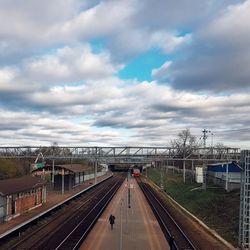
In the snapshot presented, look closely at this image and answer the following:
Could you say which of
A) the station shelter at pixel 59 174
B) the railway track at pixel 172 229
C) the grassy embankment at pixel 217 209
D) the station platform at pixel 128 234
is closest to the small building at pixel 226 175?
the grassy embankment at pixel 217 209

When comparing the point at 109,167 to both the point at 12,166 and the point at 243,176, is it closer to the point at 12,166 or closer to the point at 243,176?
the point at 12,166

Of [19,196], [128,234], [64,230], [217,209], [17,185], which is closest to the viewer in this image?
[128,234]

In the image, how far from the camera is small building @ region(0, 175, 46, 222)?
3134 cm

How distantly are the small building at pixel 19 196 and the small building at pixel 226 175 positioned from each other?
18961 millimetres

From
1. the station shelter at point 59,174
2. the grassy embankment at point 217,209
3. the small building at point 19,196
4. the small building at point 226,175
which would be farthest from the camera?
the station shelter at point 59,174

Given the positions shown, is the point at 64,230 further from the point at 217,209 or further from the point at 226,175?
the point at 226,175

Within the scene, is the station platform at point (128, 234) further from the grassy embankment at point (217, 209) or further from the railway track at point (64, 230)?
the grassy embankment at point (217, 209)

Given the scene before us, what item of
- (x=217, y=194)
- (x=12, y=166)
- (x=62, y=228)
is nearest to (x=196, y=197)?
(x=217, y=194)

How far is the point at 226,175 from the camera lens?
47188 millimetres

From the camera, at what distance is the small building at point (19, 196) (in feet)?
103

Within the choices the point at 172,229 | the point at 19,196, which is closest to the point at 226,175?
the point at 172,229

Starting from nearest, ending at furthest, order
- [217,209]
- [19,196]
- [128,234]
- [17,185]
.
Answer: [128,234]
[19,196]
[17,185]
[217,209]

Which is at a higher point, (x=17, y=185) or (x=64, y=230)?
(x=17, y=185)

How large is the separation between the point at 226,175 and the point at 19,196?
77.4ft
